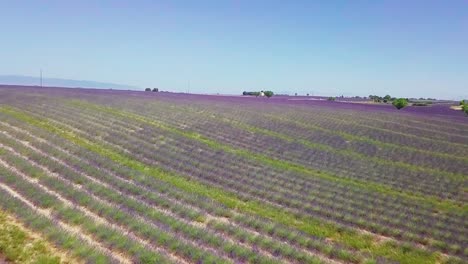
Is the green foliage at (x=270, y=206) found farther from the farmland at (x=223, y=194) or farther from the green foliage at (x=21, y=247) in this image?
the green foliage at (x=21, y=247)

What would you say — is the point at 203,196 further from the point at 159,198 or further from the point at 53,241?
the point at 53,241

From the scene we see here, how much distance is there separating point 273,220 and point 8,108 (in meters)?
37.8

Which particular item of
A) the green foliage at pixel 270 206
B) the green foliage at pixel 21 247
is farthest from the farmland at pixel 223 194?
the green foliage at pixel 21 247

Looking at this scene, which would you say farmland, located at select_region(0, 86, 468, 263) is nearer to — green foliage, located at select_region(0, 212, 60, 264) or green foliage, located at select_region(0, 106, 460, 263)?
green foliage, located at select_region(0, 106, 460, 263)

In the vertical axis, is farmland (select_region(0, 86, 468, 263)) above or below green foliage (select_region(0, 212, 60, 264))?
below

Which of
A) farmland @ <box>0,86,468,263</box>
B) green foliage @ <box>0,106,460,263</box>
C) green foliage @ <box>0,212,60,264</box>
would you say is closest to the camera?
green foliage @ <box>0,212,60,264</box>

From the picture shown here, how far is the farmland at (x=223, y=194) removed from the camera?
12352 millimetres

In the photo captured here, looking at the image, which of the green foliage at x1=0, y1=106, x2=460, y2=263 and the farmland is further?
the green foliage at x1=0, y1=106, x2=460, y2=263

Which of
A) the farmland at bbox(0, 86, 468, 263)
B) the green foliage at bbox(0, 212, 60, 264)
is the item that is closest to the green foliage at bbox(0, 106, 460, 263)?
the farmland at bbox(0, 86, 468, 263)

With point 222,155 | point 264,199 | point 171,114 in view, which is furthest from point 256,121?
point 264,199

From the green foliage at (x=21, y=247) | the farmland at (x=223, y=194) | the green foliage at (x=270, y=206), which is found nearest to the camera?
the green foliage at (x=21, y=247)

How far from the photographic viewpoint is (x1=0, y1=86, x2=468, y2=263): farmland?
12.4 meters

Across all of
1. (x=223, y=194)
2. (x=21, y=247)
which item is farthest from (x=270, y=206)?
(x=21, y=247)

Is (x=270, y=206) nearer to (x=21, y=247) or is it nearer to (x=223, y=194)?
(x=223, y=194)
